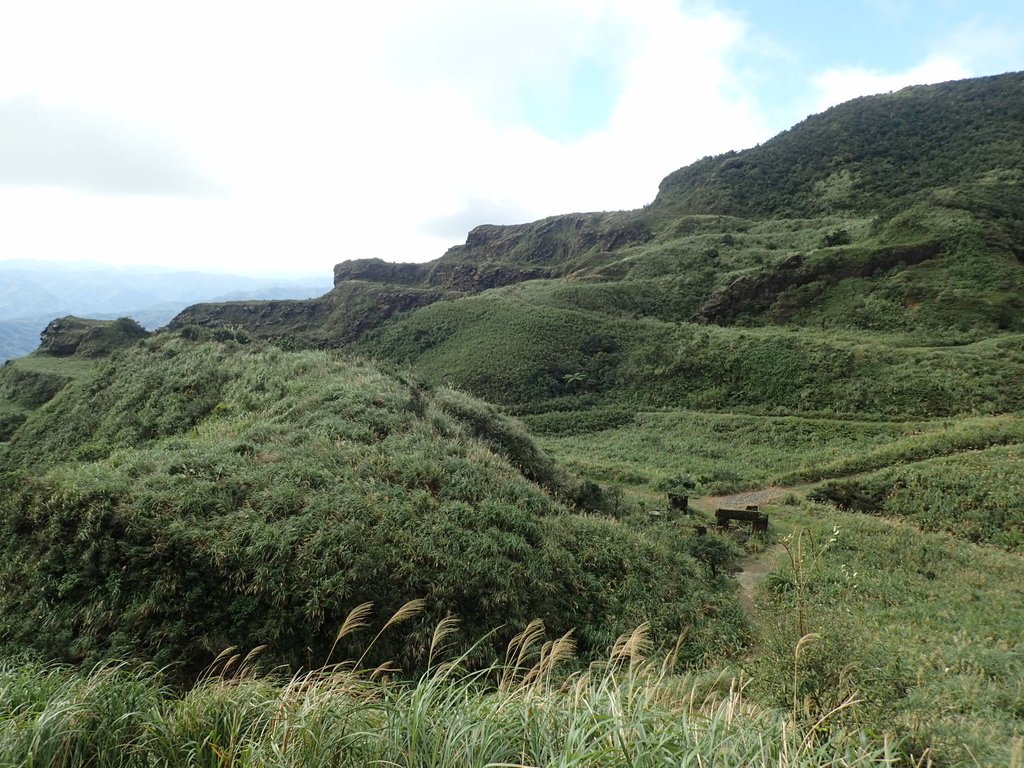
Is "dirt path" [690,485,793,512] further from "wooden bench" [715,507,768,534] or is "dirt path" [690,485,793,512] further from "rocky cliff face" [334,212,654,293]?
"rocky cliff face" [334,212,654,293]

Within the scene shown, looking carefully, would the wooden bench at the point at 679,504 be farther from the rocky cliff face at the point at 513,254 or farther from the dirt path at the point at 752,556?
the rocky cliff face at the point at 513,254

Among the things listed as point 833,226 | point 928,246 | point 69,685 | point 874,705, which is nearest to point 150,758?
point 69,685

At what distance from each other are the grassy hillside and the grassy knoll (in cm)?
208

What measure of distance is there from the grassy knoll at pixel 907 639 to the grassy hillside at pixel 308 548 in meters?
2.08

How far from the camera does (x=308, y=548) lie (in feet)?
21.3

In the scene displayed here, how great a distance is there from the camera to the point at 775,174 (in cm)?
7862

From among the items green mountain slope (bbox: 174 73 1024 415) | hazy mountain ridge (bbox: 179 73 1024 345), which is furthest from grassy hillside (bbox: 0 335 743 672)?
hazy mountain ridge (bbox: 179 73 1024 345)

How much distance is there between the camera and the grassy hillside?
223 inches

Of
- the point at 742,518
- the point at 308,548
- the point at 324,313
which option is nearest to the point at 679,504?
the point at 742,518

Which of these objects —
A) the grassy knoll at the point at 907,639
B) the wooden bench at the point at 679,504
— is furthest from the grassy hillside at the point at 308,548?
the wooden bench at the point at 679,504

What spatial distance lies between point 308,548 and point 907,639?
817 centimetres

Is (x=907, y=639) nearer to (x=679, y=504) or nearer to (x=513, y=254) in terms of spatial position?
(x=679, y=504)

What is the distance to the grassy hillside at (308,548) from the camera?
5672 mm

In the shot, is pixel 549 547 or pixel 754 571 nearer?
pixel 549 547
